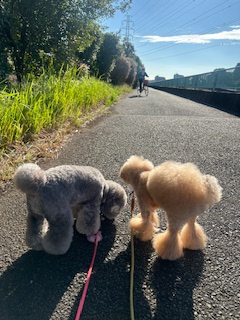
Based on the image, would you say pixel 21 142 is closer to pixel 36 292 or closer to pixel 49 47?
pixel 36 292

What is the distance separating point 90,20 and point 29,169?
6.31 metres

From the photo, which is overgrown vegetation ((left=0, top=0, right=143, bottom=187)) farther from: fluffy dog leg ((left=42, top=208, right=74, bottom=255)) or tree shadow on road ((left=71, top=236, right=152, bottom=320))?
tree shadow on road ((left=71, top=236, right=152, bottom=320))

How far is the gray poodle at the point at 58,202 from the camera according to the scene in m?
1.42

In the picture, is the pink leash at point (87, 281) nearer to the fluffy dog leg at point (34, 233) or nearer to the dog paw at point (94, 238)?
the dog paw at point (94, 238)

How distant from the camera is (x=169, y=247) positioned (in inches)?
62.1

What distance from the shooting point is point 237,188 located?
8.62 feet

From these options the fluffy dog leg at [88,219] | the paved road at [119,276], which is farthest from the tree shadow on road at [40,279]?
the fluffy dog leg at [88,219]

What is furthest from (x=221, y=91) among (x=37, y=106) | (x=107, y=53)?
(x=37, y=106)

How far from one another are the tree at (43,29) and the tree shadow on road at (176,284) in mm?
5704

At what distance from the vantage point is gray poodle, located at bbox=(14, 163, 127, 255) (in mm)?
1424

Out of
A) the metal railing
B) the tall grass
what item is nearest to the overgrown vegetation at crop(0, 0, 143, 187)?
the tall grass

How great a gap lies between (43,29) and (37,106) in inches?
128

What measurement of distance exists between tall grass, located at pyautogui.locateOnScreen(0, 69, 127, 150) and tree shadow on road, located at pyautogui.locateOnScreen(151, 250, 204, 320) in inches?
92.5

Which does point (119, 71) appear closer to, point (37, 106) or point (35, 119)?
point (37, 106)
